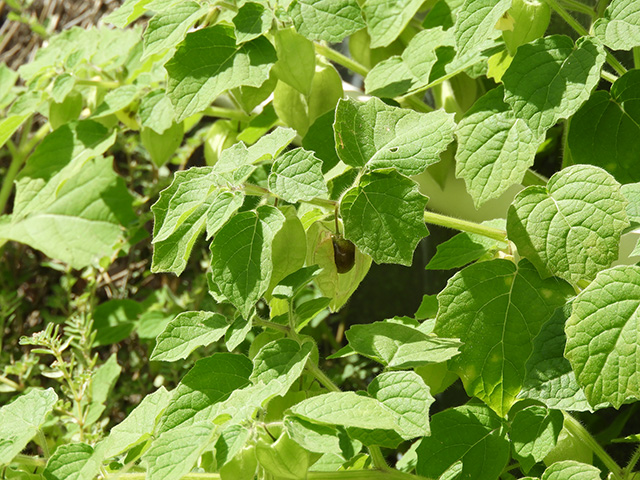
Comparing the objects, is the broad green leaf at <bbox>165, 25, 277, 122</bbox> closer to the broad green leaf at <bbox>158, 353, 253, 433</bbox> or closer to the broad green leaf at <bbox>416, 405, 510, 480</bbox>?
the broad green leaf at <bbox>158, 353, 253, 433</bbox>

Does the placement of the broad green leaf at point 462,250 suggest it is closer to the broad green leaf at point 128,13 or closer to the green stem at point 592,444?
the green stem at point 592,444

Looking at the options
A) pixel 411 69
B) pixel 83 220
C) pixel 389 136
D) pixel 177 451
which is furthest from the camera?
pixel 83 220

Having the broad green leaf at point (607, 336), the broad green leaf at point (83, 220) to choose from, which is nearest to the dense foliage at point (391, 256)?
the broad green leaf at point (607, 336)

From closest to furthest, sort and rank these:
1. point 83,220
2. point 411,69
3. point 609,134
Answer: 1. point 609,134
2. point 411,69
3. point 83,220

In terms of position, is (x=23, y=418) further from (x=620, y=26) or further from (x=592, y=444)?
(x=620, y=26)

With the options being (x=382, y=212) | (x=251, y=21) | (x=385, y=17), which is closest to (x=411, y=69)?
(x=385, y=17)
